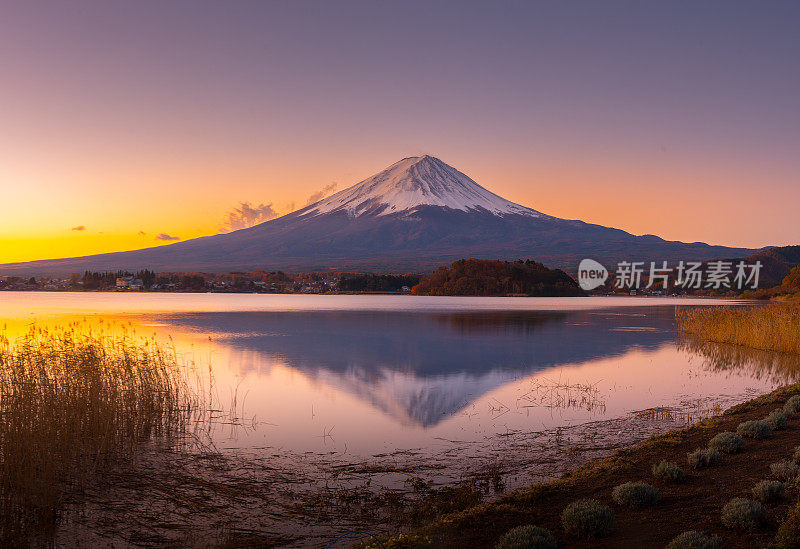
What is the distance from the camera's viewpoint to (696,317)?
3269 centimetres

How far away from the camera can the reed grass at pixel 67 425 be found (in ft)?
22.4

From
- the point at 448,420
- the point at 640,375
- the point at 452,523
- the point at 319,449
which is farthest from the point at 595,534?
the point at 640,375

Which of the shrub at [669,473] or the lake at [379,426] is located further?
the shrub at [669,473]

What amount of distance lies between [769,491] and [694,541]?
5.25ft

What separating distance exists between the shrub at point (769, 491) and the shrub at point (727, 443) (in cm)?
226

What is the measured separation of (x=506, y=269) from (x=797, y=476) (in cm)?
11819

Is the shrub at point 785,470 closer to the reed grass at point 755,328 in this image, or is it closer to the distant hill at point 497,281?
the reed grass at point 755,328

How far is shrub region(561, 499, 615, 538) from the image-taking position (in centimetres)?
574

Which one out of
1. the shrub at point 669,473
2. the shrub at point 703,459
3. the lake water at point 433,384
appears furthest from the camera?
the lake water at point 433,384

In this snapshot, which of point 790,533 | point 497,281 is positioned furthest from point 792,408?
point 497,281

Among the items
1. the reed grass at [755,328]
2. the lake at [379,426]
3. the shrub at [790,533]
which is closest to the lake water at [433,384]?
the lake at [379,426]

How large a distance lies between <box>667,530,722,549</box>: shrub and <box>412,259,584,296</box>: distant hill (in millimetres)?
117777

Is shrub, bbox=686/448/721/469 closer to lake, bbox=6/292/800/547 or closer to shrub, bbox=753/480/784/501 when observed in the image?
shrub, bbox=753/480/784/501

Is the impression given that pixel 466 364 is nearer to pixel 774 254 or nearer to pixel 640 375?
pixel 640 375
